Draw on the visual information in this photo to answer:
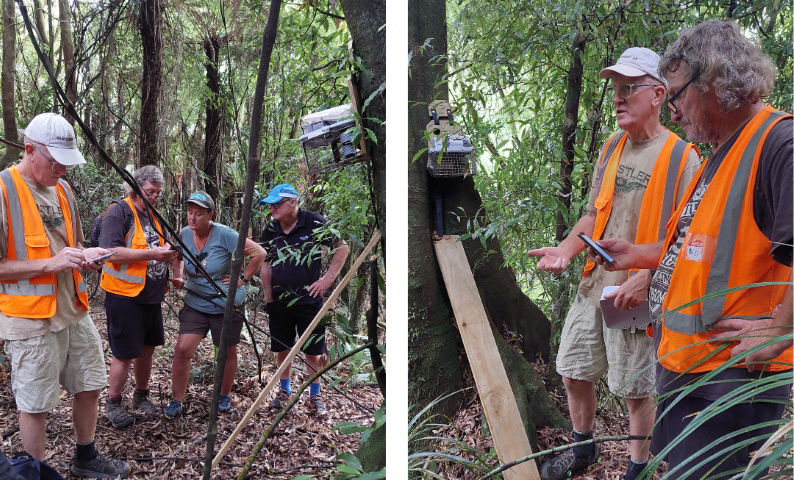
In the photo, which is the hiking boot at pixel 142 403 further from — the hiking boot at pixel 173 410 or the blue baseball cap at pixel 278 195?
the blue baseball cap at pixel 278 195

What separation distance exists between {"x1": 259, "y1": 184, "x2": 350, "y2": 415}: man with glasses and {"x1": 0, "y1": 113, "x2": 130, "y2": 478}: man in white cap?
0.95 meters

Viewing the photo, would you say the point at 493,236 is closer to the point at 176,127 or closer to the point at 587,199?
the point at 587,199

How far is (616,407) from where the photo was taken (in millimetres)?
1616

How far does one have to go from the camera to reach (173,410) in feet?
8.31

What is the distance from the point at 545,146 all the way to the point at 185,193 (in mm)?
2743

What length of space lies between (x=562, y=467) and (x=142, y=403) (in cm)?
212

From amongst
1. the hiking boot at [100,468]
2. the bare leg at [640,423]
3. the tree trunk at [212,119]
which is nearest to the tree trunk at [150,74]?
the tree trunk at [212,119]

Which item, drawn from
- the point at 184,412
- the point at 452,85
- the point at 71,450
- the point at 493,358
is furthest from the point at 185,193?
the point at 493,358

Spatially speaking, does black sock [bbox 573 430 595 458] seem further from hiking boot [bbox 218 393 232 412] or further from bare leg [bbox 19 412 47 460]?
hiking boot [bbox 218 393 232 412]

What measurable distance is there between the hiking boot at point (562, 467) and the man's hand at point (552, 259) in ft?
1.58

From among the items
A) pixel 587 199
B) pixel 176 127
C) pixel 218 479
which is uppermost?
pixel 176 127

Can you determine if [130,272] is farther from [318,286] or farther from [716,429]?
[716,429]

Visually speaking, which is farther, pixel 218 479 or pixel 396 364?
pixel 218 479

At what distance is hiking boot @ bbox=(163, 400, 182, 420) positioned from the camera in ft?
8.25
